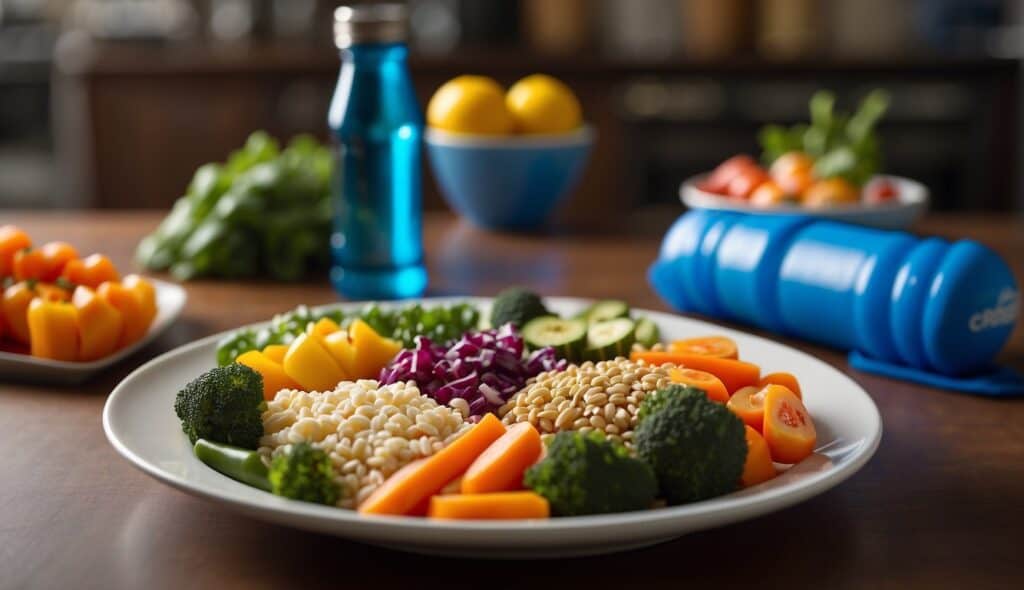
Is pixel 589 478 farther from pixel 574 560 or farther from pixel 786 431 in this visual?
pixel 786 431

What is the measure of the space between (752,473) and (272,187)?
122 cm

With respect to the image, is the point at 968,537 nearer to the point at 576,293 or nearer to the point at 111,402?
the point at 111,402

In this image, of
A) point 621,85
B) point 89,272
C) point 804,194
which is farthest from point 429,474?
point 621,85

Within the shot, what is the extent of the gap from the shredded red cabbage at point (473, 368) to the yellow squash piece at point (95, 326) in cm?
39

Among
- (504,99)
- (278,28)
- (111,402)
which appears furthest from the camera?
(278,28)

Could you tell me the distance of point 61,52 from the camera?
4504 millimetres

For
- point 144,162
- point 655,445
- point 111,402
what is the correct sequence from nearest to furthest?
1. point 655,445
2. point 111,402
3. point 144,162

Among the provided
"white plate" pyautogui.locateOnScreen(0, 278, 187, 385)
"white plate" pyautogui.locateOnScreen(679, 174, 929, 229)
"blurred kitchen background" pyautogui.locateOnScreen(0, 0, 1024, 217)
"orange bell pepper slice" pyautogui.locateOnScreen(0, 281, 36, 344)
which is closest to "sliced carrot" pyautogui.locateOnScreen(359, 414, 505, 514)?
"white plate" pyautogui.locateOnScreen(0, 278, 187, 385)

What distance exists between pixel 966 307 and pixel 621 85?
2.97 meters

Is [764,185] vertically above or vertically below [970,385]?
above

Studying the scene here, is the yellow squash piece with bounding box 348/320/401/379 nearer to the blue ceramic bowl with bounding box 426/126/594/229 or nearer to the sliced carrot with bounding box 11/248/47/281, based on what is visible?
the sliced carrot with bounding box 11/248/47/281

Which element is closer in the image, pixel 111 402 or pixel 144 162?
pixel 111 402

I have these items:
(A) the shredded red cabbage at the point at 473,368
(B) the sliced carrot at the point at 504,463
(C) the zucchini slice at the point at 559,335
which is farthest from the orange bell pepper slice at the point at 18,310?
(B) the sliced carrot at the point at 504,463

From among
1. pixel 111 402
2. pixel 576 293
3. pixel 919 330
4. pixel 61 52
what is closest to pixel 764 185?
pixel 576 293
